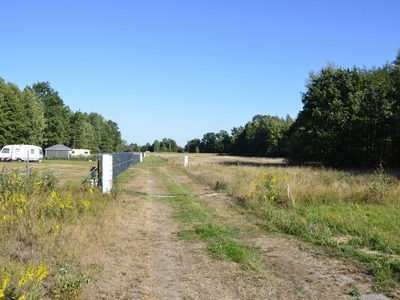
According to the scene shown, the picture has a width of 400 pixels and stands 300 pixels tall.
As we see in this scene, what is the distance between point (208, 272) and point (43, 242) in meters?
3.05

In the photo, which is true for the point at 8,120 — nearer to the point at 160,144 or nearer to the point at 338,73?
the point at 338,73

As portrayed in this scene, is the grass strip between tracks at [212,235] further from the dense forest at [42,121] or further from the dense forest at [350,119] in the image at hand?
the dense forest at [42,121]

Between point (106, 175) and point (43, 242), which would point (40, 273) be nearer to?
point (43, 242)

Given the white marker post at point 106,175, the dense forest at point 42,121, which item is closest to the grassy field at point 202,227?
the white marker post at point 106,175

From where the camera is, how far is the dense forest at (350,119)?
30984 mm

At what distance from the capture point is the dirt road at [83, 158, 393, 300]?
15.6ft

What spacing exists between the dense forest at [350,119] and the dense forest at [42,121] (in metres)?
49.7

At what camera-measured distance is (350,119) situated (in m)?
32.7

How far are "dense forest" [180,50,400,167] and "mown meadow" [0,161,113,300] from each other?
26290 millimetres

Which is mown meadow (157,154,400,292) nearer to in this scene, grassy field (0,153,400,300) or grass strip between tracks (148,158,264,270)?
grassy field (0,153,400,300)

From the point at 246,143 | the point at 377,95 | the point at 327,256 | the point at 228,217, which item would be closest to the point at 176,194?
the point at 228,217

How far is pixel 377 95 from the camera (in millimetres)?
31734

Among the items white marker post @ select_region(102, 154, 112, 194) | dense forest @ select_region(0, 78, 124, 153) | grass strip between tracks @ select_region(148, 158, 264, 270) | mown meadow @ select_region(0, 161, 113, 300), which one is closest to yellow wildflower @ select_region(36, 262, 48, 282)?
mown meadow @ select_region(0, 161, 113, 300)

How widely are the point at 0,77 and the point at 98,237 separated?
6992cm
